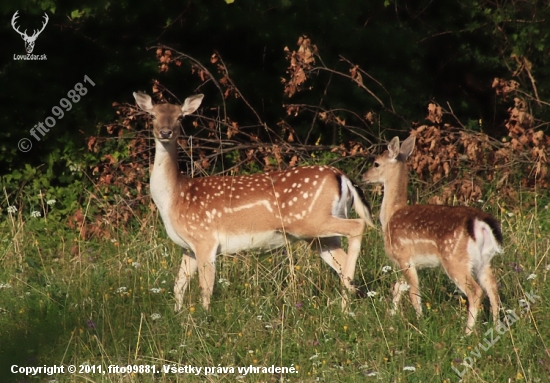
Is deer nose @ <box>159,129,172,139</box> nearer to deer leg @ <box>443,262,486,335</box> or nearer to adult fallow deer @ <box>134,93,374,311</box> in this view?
adult fallow deer @ <box>134,93,374,311</box>

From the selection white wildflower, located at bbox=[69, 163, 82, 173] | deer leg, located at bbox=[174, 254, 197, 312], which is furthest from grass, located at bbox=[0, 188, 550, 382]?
white wildflower, located at bbox=[69, 163, 82, 173]

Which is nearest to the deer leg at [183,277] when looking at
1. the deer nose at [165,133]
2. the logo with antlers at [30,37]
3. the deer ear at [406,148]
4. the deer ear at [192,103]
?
the deer nose at [165,133]

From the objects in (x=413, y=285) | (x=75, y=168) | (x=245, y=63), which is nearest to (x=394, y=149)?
(x=413, y=285)

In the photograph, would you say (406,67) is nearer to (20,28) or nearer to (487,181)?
(487,181)

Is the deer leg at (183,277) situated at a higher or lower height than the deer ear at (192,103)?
lower

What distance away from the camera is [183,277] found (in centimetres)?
697

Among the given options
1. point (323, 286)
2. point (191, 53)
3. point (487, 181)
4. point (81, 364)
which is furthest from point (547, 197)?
point (81, 364)

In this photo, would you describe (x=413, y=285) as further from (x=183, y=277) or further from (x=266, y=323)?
(x=183, y=277)

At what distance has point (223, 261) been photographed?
7219 mm

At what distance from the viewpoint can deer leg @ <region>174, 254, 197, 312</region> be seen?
637 cm

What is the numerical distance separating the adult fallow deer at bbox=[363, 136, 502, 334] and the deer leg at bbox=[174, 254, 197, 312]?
131 cm

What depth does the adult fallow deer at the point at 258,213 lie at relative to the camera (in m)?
6.96

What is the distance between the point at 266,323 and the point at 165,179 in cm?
185

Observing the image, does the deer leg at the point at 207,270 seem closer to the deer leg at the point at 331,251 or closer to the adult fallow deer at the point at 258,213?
the adult fallow deer at the point at 258,213
